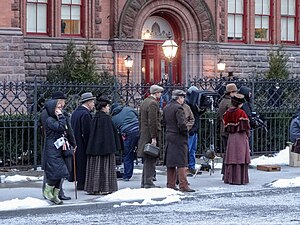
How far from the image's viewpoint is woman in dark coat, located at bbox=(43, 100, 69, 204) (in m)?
13.9

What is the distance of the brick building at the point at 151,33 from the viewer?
28.9 metres

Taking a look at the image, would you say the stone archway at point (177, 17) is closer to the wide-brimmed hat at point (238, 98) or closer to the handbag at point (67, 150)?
the wide-brimmed hat at point (238, 98)

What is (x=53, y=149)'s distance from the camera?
45.9 ft

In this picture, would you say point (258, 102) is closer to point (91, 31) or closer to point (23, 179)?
point (23, 179)

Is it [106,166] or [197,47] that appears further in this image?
[197,47]

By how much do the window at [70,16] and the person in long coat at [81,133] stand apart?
48.2 ft

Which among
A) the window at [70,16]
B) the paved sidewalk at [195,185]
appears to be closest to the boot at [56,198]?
the paved sidewalk at [195,185]

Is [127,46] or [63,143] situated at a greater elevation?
[127,46]

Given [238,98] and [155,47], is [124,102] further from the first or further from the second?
[155,47]

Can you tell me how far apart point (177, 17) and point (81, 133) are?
17.2 m

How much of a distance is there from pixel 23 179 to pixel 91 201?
3.26 meters

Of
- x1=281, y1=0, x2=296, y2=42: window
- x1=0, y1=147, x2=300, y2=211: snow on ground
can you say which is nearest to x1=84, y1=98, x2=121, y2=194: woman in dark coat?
x1=0, y1=147, x2=300, y2=211: snow on ground

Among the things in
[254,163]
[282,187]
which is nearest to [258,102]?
[254,163]

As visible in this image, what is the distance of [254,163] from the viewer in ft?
67.3
